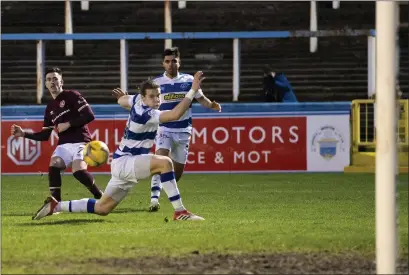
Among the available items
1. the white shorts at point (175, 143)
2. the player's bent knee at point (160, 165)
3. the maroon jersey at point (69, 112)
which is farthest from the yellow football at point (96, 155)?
the white shorts at point (175, 143)

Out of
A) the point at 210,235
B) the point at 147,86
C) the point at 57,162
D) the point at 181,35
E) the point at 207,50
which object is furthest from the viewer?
the point at 207,50

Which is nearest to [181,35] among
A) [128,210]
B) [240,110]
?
[240,110]

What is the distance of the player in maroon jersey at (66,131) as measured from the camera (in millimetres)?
14492

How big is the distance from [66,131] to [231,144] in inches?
329

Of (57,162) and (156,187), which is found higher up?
(57,162)

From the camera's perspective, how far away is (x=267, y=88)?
2464 cm

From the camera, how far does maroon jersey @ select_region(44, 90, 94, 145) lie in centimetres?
1462

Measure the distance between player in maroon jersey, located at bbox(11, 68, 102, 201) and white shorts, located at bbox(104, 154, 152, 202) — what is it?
69.3 inches

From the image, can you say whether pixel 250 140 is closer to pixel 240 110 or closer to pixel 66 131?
pixel 240 110

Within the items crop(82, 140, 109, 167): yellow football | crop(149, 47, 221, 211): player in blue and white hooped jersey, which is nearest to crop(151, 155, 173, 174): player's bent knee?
crop(82, 140, 109, 167): yellow football

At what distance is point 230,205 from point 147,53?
53.5 ft

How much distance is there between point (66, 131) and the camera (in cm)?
1472

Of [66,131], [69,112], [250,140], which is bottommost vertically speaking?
[250,140]

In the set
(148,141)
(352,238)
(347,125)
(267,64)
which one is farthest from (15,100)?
(352,238)
